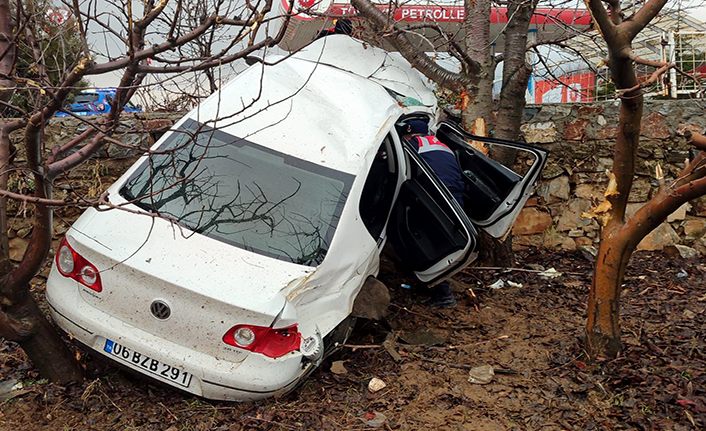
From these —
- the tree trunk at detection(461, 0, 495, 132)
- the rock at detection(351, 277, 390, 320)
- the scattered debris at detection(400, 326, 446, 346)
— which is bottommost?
the scattered debris at detection(400, 326, 446, 346)

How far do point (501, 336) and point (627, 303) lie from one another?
1354mm

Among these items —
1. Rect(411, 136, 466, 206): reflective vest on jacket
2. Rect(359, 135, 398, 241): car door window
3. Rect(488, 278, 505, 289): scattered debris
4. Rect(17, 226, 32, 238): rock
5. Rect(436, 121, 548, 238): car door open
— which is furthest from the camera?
Rect(17, 226, 32, 238): rock

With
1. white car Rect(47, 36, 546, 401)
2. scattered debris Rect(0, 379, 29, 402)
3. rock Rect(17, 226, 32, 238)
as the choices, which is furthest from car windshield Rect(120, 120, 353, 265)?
rock Rect(17, 226, 32, 238)

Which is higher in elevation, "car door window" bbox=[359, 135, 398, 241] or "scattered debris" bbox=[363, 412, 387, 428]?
"car door window" bbox=[359, 135, 398, 241]

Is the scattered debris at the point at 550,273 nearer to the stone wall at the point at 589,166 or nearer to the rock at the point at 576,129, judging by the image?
the stone wall at the point at 589,166

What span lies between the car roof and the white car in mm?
A: 14

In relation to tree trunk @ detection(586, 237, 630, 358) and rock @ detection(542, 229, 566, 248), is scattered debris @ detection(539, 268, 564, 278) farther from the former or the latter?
tree trunk @ detection(586, 237, 630, 358)

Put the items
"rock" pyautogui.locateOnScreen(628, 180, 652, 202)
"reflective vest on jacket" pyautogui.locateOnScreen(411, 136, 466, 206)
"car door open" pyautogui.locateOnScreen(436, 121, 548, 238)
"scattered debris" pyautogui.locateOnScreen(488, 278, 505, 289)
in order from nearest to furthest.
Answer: "reflective vest on jacket" pyautogui.locateOnScreen(411, 136, 466, 206)
"car door open" pyautogui.locateOnScreen(436, 121, 548, 238)
"scattered debris" pyautogui.locateOnScreen(488, 278, 505, 289)
"rock" pyautogui.locateOnScreen(628, 180, 652, 202)

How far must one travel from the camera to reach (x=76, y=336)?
3.36 metres

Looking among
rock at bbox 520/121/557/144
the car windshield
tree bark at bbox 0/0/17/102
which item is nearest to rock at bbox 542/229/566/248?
rock at bbox 520/121/557/144

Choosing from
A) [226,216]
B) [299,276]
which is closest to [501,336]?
[299,276]

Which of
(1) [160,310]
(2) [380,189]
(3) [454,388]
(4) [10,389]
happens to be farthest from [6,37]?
(3) [454,388]

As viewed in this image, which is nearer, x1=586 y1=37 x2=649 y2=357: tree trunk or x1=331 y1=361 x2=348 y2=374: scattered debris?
x1=586 y1=37 x2=649 y2=357: tree trunk

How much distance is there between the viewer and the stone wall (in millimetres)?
6484
